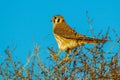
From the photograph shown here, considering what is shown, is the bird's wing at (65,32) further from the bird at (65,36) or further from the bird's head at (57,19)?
the bird's head at (57,19)

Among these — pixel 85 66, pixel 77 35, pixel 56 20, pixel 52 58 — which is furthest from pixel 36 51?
pixel 56 20

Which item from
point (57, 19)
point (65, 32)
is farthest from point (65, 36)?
point (57, 19)

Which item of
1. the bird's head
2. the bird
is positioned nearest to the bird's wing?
the bird

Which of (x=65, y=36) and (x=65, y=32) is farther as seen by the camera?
(x=65, y=32)

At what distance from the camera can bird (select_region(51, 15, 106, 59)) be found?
8798 millimetres

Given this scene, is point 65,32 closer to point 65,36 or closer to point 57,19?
point 65,36

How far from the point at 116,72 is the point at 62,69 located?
867mm

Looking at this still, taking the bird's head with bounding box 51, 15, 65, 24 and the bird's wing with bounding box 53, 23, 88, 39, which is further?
the bird's head with bounding box 51, 15, 65, 24

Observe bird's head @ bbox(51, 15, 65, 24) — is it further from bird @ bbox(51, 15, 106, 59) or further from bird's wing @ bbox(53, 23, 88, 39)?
bird's wing @ bbox(53, 23, 88, 39)

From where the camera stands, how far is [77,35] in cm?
916

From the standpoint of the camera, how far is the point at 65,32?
989 cm

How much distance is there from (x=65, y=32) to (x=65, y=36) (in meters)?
0.29

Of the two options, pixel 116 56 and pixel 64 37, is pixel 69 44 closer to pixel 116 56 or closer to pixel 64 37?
pixel 64 37

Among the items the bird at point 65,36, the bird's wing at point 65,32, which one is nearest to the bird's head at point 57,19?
the bird at point 65,36
